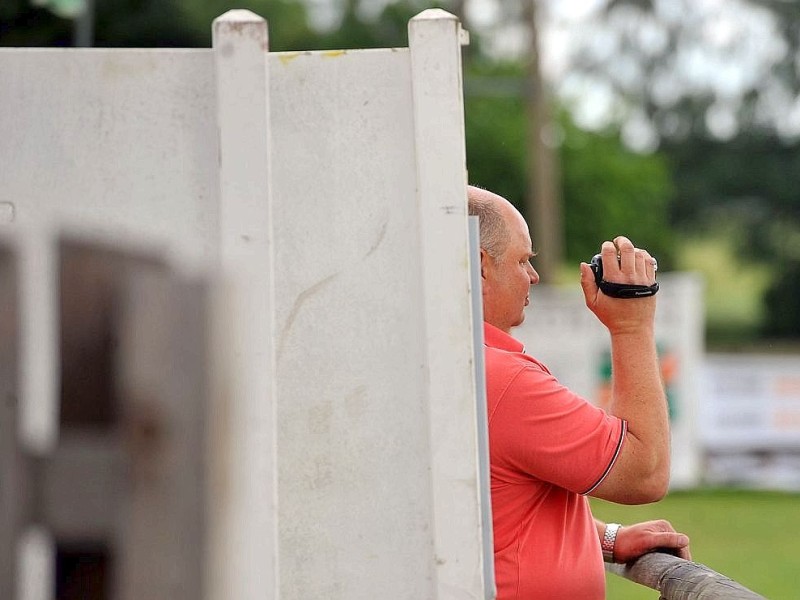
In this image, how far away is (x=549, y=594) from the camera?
2744 mm

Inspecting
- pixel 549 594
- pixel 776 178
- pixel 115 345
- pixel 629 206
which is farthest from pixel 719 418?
pixel 776 178

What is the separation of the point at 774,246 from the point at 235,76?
1872 inches

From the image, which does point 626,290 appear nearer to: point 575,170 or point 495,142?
point 495,142

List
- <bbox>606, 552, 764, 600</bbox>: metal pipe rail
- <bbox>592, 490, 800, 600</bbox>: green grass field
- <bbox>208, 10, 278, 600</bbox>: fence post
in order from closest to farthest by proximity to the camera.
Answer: <bbox>208, 10, 278, 600</bbox>: fence post < <bbox>606, 552, 764, 600</bbox>: metal pipe rail < <bbox>592, 490, 800, 600</bbox>: green grass field

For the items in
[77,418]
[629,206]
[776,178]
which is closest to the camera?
[77,418]

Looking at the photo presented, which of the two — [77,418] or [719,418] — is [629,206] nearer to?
[719,418]

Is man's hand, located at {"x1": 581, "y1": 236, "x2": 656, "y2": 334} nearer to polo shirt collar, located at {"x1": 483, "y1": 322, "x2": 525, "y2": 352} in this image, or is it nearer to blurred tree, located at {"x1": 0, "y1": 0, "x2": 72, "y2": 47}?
polo shirt collar, located at {"x1": 483, "y1": 322, "x2": 525, "y2": 352}

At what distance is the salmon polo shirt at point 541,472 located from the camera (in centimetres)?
267

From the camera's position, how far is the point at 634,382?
2715mm

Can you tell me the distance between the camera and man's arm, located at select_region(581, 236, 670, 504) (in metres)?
2.65

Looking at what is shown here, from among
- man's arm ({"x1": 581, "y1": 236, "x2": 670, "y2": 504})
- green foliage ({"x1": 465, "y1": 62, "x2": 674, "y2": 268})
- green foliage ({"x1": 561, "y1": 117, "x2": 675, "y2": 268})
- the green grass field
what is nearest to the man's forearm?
man's arm ({"x1": 581, "y1": 236, "x2": 670, "y2": 504})

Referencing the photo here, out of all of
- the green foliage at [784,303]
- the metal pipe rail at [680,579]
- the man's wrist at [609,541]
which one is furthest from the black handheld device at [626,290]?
the green foliage at [784,303]

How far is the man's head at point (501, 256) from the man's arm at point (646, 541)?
1.72 ft

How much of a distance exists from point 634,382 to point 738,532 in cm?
1205
